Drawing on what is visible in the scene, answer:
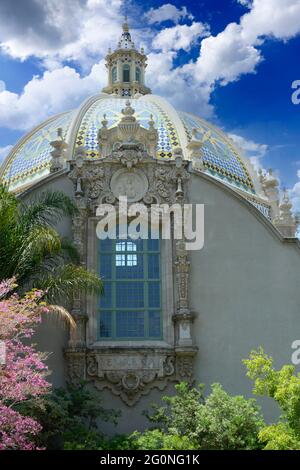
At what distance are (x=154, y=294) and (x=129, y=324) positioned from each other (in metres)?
1.14

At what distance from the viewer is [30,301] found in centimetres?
1516

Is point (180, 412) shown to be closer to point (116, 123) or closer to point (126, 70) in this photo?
point (116, 123)

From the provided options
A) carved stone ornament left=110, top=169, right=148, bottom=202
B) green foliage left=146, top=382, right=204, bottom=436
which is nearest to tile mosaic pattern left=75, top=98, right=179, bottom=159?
carved stone ornament left=110, top=169, right=148, bottom=202

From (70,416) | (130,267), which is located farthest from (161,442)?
(130,267)

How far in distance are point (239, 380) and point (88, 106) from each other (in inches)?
716

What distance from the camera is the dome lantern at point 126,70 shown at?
126 ft

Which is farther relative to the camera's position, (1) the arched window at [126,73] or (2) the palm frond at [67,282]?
(1) the arched window at [126,73]

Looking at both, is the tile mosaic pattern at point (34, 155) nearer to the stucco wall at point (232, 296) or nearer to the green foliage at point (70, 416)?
the stucco wall at point (232, 296)

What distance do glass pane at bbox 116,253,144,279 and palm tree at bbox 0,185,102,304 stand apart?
6.93ft

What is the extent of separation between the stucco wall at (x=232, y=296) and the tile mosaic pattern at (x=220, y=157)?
10.0 meters

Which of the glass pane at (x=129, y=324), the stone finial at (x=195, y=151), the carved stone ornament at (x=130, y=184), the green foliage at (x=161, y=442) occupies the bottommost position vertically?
the green foliage at (x=161, y=442)

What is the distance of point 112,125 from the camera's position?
30.8m

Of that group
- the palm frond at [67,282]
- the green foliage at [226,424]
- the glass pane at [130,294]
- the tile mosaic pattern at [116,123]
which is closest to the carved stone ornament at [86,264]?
the glass pane at [130,294]

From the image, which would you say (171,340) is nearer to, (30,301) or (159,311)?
(159,311)
